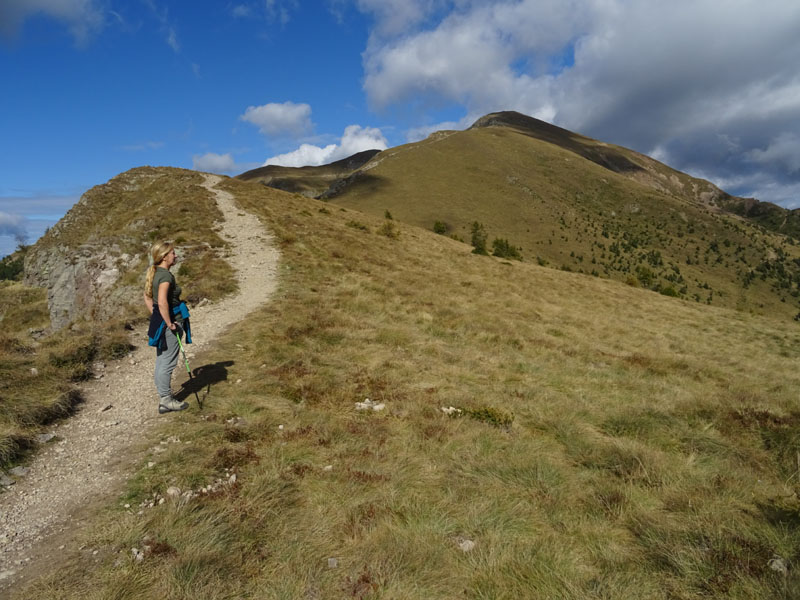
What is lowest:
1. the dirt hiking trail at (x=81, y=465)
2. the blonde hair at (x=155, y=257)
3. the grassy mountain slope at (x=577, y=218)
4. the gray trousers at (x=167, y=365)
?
the dirt hiking trail at (x=81, y=465)

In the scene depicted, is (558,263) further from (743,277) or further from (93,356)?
(93,356)

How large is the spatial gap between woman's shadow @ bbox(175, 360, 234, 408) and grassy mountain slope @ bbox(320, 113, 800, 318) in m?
73.4

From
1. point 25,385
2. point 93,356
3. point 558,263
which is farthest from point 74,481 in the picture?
point 558,263

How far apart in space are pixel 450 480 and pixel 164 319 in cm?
573

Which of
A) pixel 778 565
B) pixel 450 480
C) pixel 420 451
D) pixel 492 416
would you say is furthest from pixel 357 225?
pixel 778 565

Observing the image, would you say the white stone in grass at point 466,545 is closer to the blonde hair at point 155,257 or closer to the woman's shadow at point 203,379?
the woman's shadow at point 203,379

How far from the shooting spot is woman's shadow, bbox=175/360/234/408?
8117mm

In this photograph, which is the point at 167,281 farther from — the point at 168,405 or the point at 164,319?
the point at 168,405

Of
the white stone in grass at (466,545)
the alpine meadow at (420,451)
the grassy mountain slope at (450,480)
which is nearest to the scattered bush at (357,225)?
the alpine meadow at (420,451)

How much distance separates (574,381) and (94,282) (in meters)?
24.9

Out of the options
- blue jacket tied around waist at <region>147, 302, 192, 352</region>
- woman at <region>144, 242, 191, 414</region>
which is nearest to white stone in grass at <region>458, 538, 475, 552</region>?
woman at <region>144, 242, 191, 414</region>

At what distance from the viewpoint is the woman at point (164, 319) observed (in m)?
7.16

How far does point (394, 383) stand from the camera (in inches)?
360

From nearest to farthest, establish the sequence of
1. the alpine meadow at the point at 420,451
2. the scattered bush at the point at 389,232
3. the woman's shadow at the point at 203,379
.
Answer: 1. the alpine meadow at the point at 420,451
2. the woman's shadow at the point at 203,379
3. the scattered bush at the point at 389,232
